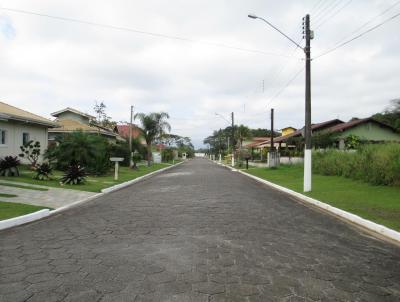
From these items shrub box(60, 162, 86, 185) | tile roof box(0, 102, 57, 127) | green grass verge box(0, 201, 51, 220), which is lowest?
green grass verge box(0, 201, 51, 220)

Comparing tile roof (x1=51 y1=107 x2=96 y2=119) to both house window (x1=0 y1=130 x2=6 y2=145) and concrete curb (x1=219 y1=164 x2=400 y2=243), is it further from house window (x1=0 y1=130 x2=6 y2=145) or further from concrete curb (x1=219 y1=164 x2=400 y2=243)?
concrete curb (x1=219 y1=164 x2=400 y2=243)

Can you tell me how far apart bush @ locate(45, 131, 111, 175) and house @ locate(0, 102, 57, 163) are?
2030mm

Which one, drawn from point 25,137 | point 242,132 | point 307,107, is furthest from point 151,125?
point 242,132

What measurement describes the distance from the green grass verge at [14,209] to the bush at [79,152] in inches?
543

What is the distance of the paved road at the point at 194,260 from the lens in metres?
4.56

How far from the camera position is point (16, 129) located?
84.5 ft

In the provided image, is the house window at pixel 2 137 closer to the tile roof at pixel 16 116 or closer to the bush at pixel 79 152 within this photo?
the tile roof at pixel 16 116

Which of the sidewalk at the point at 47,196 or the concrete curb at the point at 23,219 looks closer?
the concrete curb at the point at 23,219

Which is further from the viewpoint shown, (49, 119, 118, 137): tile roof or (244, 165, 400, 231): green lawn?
(49, 119, 118, 137): tile roof

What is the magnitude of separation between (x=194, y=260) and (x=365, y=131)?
39825 millimetres

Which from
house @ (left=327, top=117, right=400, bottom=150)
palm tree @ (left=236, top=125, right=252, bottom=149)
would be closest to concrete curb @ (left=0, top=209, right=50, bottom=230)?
house @ (left=327, top=117, right=400, bottom=150)

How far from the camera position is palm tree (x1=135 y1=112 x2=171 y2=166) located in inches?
1898

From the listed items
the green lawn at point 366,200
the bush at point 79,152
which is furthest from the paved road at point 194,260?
the bush at point 79,152

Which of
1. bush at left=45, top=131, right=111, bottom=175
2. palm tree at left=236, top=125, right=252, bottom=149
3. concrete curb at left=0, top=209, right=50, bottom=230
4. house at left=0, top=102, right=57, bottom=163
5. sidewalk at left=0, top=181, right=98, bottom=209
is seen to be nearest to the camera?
concrete curb at left=0, top=209, right=50, bottom=230
